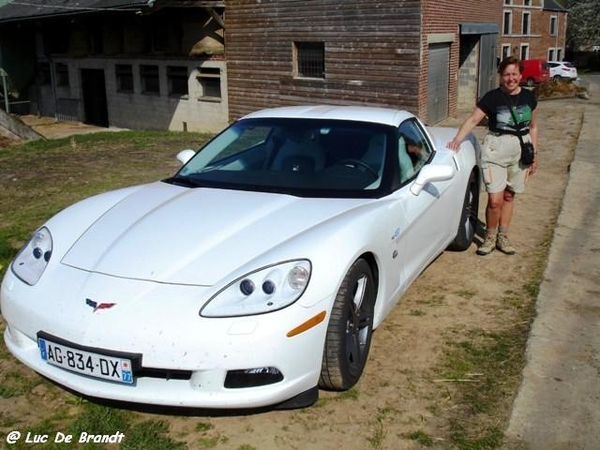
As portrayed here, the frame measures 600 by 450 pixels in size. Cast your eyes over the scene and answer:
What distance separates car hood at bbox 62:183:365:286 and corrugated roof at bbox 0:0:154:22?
15312 mm

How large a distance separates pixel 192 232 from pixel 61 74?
25.1 metres

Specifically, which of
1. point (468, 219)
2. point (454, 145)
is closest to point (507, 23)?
point (468, 219)

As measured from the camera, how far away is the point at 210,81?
66.4ft

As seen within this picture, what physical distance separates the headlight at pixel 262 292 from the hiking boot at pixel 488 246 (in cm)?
298

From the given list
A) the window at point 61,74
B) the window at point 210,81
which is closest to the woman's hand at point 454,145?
the window at point 210,81

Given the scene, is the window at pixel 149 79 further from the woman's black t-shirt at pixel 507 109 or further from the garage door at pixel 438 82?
the woman's black t-shirt at pixel 507 109

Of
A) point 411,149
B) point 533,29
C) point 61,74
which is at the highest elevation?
point 533,29

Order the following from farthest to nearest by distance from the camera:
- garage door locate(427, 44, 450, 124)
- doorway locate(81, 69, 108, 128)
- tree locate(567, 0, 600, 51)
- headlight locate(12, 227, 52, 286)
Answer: tree locate(567, 0, 600, 51), doorway locate(81, 69, 108, 128), garage door locate(427, 44, 450, 124), headlight locate(12, 227, 52, 286)

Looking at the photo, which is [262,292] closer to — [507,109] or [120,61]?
[507,109]

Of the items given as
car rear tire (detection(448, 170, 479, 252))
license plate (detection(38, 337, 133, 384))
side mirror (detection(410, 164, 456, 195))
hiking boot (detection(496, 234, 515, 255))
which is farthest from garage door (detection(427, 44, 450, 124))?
license plate (detection(38, 337, 133, 384))

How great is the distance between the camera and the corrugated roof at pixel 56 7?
60.2 ft

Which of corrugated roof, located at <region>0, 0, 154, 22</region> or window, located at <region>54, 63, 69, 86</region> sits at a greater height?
corrugated roof, located at <region>0, 0, 154, 22</region>

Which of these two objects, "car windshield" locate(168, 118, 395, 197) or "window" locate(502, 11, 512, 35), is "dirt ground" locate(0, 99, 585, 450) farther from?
"window" locate(502, 11, 512, 35)

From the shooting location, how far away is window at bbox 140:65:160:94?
21656 millimetres
